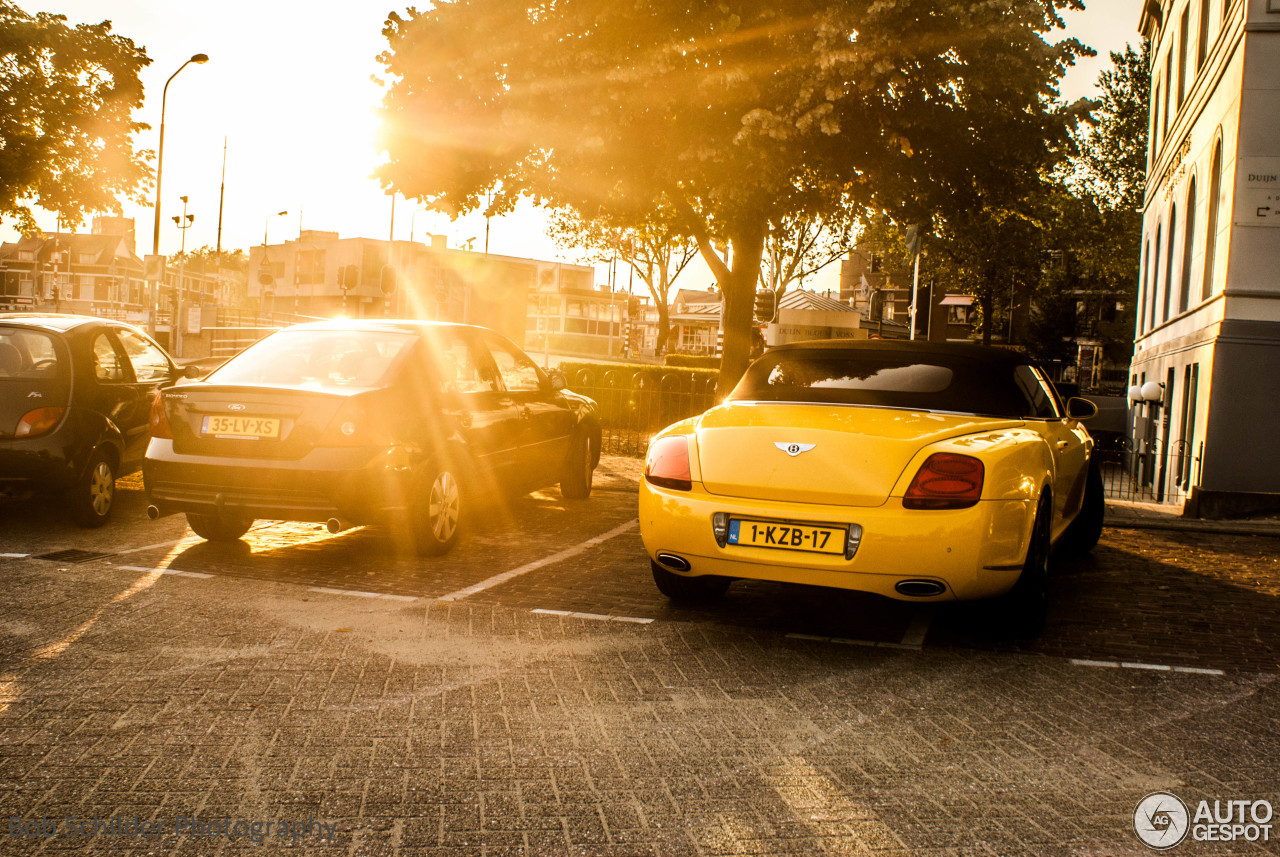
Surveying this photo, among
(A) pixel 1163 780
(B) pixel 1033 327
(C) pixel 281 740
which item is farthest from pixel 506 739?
(B) pixel 1033 327

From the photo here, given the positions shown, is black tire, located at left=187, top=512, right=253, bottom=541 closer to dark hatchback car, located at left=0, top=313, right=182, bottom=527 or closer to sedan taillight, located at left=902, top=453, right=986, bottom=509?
dark hatchback car, located at left=0, top=313, right=182, bottom=527

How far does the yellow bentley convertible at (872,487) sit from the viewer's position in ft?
14.8

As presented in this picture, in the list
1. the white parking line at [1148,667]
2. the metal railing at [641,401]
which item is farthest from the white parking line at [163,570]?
the metal railing at [641,401]

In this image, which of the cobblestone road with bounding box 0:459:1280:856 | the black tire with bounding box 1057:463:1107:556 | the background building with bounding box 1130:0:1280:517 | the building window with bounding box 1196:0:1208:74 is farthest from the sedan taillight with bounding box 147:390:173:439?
the building window with bounding box 1196:0:1208:74

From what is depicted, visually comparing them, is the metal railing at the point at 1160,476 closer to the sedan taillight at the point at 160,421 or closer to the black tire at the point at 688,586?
the black tire at the point at 688,586

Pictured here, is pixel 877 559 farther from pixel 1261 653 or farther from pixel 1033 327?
pixel 1033 327

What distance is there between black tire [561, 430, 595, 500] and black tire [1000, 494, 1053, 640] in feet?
15.7

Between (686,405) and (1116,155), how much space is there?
35.6m

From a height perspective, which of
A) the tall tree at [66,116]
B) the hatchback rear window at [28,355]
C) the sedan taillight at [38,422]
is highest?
the tall tree at [66,116]

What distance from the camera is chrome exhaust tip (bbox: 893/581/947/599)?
452cm

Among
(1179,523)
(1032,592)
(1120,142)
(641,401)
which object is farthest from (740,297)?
(1120,142)

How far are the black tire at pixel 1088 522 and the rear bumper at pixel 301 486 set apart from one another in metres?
4.69

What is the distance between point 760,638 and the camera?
16.7ft

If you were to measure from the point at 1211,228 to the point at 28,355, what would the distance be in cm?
1250
